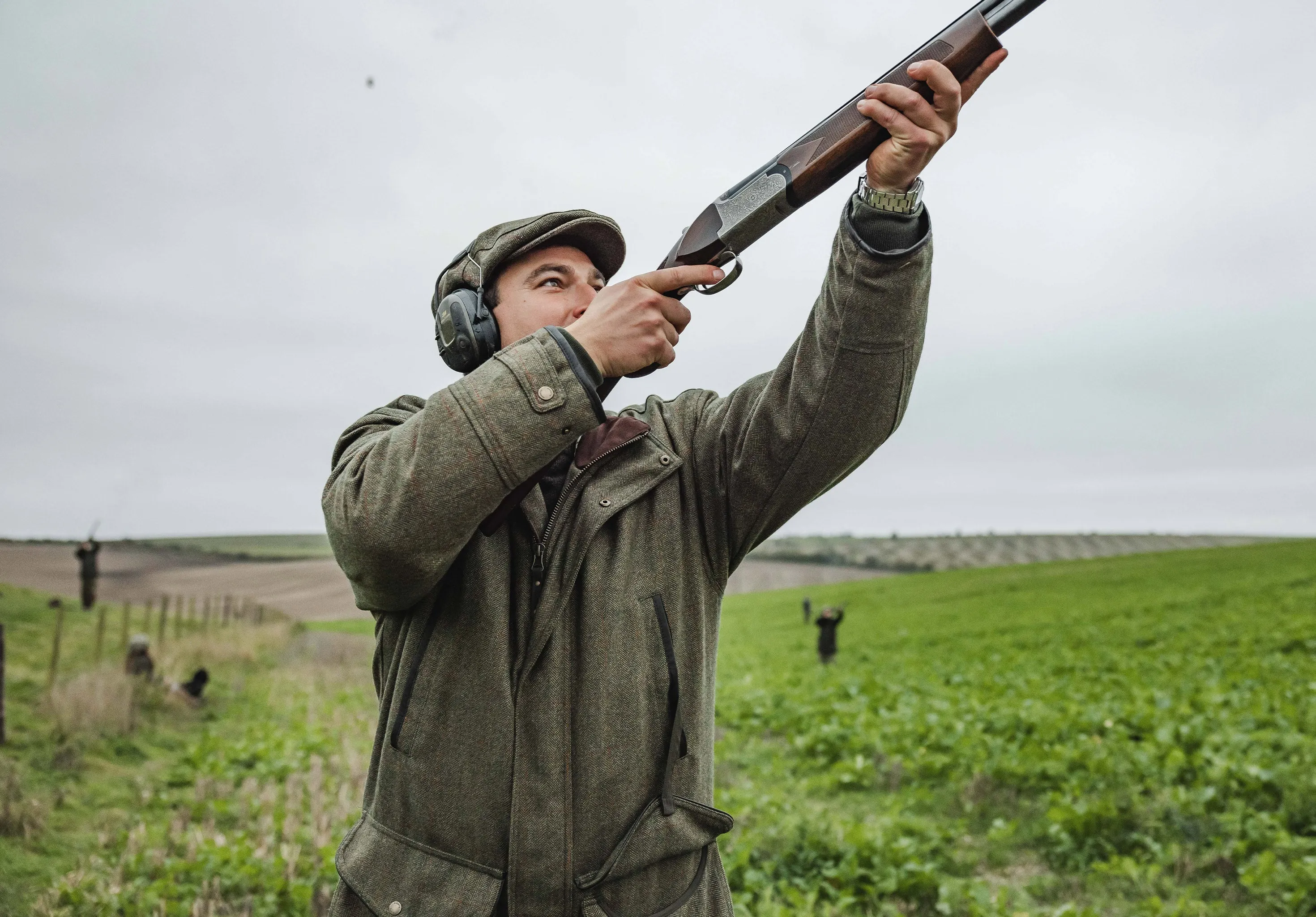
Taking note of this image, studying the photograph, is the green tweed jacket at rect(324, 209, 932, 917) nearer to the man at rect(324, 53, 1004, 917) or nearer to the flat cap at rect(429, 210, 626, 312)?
the man at rect(324, 53, 1004, 917)

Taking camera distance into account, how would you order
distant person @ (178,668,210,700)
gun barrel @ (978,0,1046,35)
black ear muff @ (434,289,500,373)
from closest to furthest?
gun barrel @ (978,0,1046,35)
black ear muff @ (434,289,500,373)
distant person @ (178,668,210,700)

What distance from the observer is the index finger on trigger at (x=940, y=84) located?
203 centimetres

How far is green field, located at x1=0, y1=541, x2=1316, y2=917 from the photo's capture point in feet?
17.8

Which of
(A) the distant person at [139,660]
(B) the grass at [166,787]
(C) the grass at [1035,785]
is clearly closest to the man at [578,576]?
(C) the grass at [1035,785]

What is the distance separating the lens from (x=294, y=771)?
8898 millimetres

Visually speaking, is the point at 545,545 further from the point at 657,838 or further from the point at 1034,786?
the point at 1034,786

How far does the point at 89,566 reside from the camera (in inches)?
894

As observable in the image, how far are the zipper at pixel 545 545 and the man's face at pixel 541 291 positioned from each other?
47cm

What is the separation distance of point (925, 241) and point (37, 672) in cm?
1424

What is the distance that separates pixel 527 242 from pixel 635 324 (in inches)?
21.9

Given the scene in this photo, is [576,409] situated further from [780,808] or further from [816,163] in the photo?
[780,808]

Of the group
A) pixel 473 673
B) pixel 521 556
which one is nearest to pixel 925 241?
pixel 521 556

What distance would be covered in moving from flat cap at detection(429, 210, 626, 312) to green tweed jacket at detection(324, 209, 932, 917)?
0.56m

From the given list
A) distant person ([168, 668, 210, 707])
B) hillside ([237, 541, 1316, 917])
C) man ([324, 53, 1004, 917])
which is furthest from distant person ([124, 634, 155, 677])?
man ([324, 53, 1004, 917])
